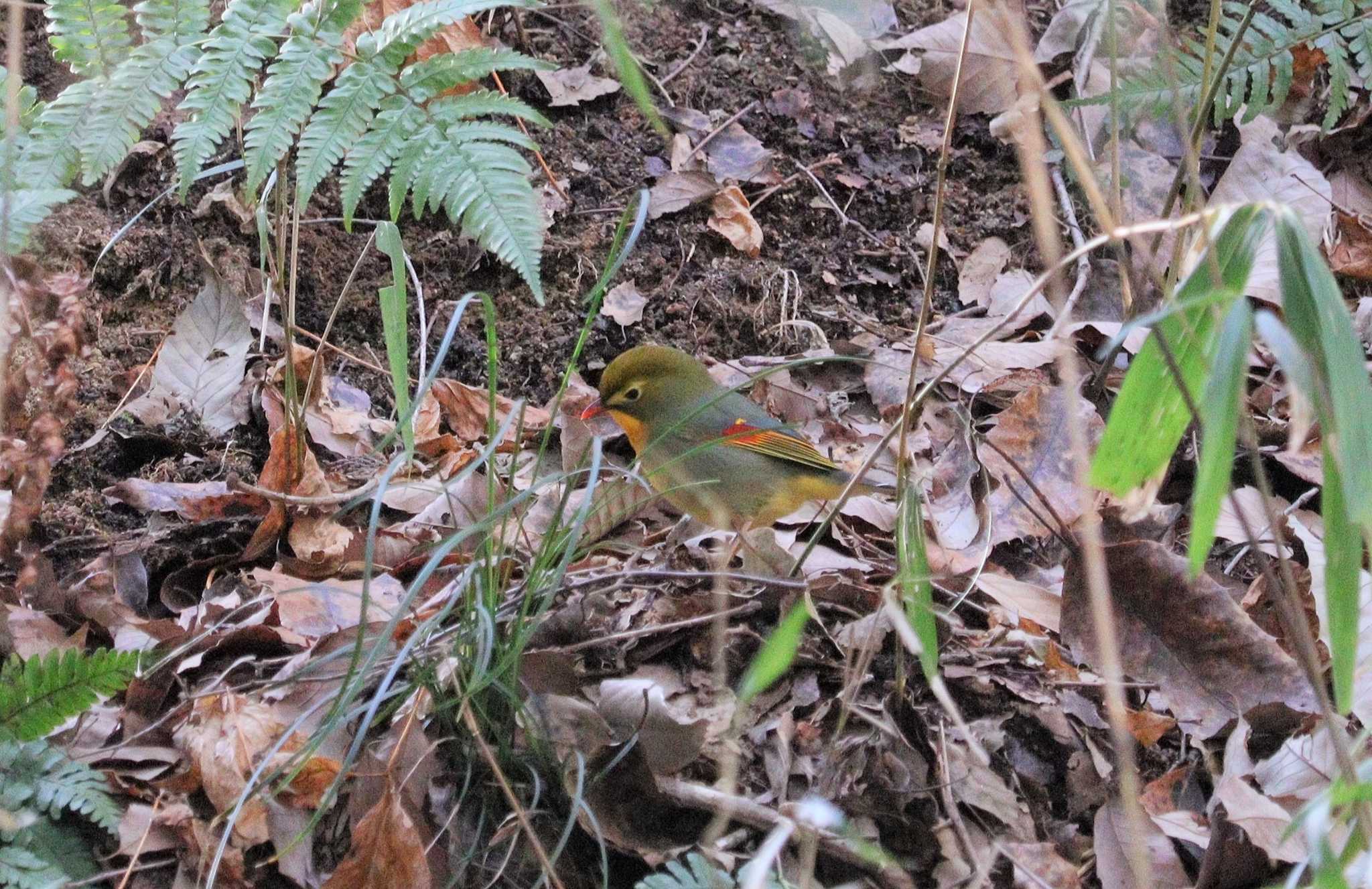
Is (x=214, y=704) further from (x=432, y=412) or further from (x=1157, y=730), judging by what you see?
(x=1157, y=730)

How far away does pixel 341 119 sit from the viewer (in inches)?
118

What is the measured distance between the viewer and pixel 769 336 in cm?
469

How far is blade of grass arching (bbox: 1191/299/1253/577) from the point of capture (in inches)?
58.0

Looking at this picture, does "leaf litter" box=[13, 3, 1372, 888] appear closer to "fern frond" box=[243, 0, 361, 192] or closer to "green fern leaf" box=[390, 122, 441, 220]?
"green fern leaf" box=[390, 122, 441, 220]

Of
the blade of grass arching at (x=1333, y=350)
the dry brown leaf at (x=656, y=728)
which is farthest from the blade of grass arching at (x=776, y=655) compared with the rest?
the dry brown leaf at (x=656, y=728)

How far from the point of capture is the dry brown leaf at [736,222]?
16.1ft

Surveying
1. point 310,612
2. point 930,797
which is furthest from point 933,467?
point 310,612

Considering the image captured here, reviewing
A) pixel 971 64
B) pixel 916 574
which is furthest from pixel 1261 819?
pixel 971 64

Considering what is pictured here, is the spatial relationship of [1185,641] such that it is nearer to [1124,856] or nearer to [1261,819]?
[1261,819]

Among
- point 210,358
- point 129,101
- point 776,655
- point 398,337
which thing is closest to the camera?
point 776,655

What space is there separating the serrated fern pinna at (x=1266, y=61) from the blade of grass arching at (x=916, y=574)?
7.09 feet

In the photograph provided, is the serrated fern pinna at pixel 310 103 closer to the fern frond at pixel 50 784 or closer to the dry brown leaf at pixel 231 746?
the dry brown leaf at pixel 231 746

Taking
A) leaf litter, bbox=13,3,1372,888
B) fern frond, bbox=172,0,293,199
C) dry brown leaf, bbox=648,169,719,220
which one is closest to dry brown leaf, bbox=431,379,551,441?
leaf litter, bbox=13,3,1372,888

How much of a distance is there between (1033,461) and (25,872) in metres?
2.90
